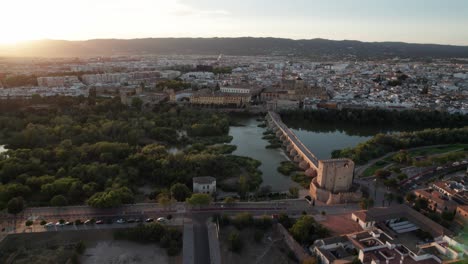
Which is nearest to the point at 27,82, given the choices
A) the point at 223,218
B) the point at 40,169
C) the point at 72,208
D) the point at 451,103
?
the point at 40,169

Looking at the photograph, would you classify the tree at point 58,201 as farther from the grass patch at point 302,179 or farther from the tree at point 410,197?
the tree at point 410,197

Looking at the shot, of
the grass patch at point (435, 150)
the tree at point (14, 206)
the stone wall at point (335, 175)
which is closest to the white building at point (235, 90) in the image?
the grass patch at point (435, 150)

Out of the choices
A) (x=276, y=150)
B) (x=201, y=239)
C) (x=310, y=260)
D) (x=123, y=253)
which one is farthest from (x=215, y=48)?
(x=310, y=260)

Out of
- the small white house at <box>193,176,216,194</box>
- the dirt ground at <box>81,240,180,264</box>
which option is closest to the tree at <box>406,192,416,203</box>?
the small white house at <box>193,176,216,194</box>

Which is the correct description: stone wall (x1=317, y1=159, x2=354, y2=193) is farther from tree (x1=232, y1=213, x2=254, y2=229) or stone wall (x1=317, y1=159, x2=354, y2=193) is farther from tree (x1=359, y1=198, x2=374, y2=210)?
tree (x1=232, y1=213, x2=254, y2=229)

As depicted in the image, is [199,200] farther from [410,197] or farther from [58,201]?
[410,197]

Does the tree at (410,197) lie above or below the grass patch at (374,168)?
above

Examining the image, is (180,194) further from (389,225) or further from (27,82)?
(27,82)
